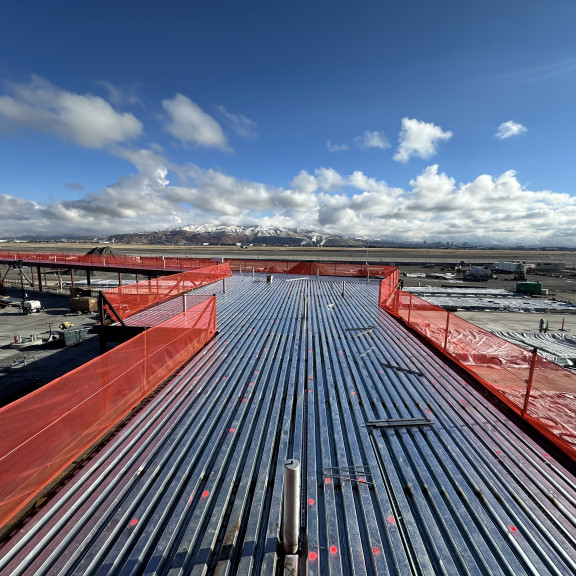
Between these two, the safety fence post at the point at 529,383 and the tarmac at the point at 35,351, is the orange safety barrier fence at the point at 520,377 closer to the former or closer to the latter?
the safety fence post at the point at 529,383

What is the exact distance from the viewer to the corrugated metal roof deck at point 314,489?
298 cm

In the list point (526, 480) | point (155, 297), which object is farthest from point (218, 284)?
point (526, 480)

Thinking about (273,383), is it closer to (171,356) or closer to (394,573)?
(171,356)

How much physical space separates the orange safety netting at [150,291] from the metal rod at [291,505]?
8340mm

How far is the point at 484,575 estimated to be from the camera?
2869 millimetres

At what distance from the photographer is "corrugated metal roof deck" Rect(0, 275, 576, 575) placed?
2.98 metres

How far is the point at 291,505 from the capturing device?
107 inches

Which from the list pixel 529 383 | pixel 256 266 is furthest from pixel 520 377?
pixel 256 266

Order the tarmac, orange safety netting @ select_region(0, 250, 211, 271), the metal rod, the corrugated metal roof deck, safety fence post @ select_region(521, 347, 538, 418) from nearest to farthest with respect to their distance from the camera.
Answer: the metal rod
the corrugated metal roof deck
safety fence post @ select_region(521, 347, 538, 418)
the tarmac
orange safety netting @ select_region(0, 250, 211, 271)

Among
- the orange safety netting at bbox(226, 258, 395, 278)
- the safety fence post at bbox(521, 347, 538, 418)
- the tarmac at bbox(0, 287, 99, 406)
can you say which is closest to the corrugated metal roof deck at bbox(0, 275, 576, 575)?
the safety fence post at bbox(521, 347, 538, 418)

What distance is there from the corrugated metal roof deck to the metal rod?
22cm

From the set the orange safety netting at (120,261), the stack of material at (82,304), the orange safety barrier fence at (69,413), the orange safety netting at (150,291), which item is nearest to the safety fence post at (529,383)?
the orange safety barrier fence at (69,413)

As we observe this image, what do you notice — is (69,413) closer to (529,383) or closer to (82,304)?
(529,383)

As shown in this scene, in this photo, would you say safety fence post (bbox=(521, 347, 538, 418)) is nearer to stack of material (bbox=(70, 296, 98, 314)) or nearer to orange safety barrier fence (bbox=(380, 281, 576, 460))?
orange safety barrier fence (bbox=(380, 281, 576, 460))
